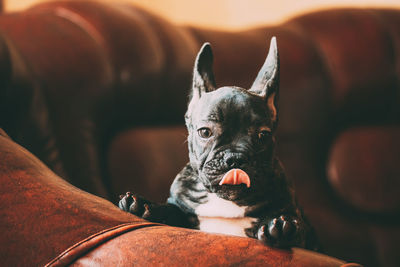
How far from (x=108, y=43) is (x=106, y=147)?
282 millimetres

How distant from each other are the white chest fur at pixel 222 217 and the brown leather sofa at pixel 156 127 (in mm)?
105

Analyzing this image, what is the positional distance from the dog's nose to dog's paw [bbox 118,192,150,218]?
0.14m

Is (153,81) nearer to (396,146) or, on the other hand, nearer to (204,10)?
(396,146)

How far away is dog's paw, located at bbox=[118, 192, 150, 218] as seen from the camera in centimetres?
72

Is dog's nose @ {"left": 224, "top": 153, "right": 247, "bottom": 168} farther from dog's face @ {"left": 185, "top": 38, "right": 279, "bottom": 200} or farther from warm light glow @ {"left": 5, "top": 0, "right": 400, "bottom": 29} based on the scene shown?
warm light glow @ {"left": 5, "top": 0, "right": 400, "bottom": 29}

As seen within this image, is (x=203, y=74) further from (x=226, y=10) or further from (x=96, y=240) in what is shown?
(x=226, y=10)

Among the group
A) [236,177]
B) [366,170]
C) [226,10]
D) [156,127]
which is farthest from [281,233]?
[226,10]

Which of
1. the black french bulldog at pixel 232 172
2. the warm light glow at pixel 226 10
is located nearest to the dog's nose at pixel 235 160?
the black french bulldog at pixel 232 172

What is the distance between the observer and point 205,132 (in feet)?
2.37

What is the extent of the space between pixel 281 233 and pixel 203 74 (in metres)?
0.27

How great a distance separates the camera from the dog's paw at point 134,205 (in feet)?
2.35

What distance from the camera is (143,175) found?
1.40 m

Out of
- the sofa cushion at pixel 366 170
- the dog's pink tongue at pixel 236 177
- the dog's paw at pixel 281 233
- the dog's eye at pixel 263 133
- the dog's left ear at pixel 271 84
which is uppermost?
the dog's left ear at pixel 271 84

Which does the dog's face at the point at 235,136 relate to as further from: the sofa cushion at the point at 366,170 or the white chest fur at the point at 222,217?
the sofa cushion at the point at 366,170
